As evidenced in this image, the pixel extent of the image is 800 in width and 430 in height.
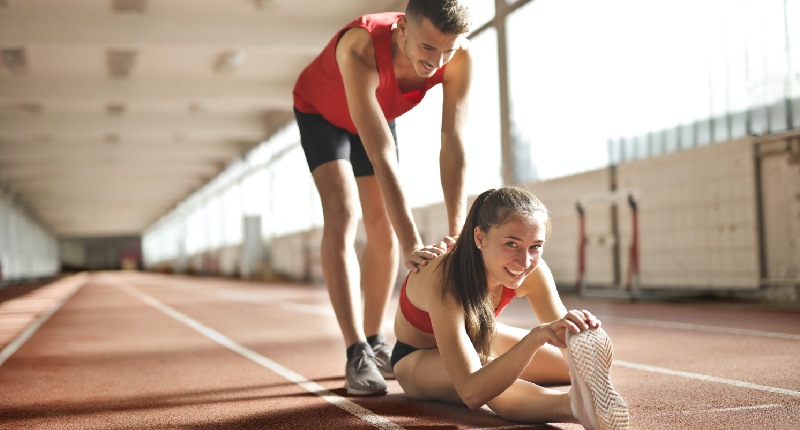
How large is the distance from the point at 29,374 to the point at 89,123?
1716cm

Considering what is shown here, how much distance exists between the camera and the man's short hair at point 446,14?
2.39 meters

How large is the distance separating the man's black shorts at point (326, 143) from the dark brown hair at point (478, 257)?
1.05m

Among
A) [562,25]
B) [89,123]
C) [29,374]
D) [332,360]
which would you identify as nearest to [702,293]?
[562,25]

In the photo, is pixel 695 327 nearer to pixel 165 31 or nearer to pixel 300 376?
pixel 300 376

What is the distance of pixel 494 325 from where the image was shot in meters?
2.39

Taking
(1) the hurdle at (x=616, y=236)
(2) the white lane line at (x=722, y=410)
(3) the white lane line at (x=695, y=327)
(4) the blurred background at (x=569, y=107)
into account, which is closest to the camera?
(2) the white lane line at (x=722, y=410)

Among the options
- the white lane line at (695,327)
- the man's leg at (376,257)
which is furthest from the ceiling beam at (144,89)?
the man's leg at (376,257)

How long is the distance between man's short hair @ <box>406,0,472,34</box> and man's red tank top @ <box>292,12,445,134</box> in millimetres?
420

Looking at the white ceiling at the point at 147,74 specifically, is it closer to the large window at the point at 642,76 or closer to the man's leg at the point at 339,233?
the large window at the point at 642,76

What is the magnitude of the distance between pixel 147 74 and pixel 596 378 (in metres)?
15.5

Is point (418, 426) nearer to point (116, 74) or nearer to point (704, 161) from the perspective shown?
point (704, 161)

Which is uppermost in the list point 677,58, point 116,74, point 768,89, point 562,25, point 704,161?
point 116,74

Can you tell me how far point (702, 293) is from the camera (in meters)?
7.50

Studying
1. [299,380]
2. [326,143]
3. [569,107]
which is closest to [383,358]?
[299,380]
